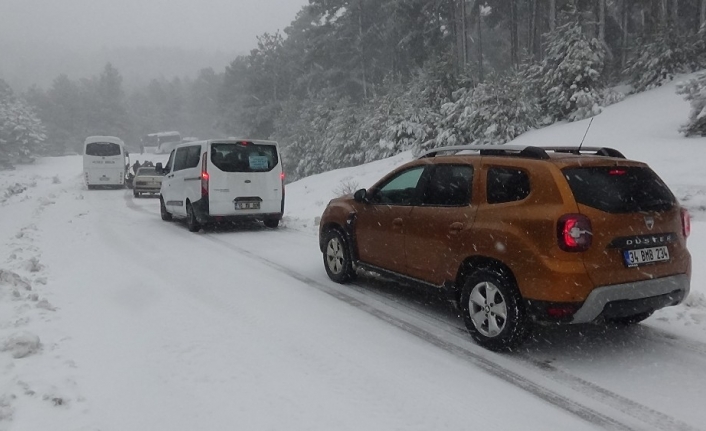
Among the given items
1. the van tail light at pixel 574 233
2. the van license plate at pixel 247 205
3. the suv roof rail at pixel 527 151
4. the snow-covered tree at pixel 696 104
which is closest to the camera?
the van tail light at pixel 574 233

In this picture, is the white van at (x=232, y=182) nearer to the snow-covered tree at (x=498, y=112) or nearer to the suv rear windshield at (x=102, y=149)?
the snow-covered tree at (x=498, y=112)

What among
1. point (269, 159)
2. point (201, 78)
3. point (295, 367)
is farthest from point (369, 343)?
point (201, 78)

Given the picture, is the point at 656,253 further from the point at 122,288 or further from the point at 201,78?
the point at 201,78

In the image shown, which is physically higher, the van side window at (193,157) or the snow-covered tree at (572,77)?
the snow-covered tree at (572,77)

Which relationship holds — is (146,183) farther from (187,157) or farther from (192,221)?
(192,221)

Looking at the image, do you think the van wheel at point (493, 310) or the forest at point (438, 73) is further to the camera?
the forest at point (438, 73)

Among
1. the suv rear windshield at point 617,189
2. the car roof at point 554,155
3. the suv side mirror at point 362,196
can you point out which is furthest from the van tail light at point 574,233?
the suv side mirror at point 362,196

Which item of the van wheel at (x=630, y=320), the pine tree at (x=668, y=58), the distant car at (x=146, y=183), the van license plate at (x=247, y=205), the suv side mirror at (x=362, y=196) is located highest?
the pine tree at (x=668, y=58)

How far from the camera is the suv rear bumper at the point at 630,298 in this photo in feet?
13.5

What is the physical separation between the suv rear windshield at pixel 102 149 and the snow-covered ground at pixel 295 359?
25.8m

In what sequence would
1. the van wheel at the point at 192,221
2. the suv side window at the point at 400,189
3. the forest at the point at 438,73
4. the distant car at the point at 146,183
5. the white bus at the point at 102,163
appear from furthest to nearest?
the white bus at the point at 102,163 < the distant car at the point at 146,183 < the forest at the point at 438,73 < the van wheel at the point at 192,221 < the suv side window at the point at 400,189

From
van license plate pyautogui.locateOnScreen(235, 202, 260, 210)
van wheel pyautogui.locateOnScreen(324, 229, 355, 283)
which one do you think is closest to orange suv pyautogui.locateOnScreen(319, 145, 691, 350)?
van wheel pyautogui.locateOnScreen(324, 229, 355, 283)

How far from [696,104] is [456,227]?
1064 cm

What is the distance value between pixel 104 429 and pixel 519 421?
8.73ft
